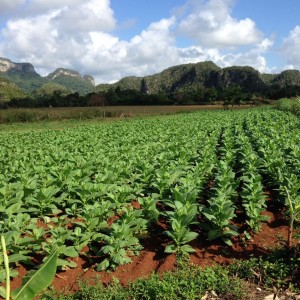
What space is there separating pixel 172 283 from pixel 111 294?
28.8 inches

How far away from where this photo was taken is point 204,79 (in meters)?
147

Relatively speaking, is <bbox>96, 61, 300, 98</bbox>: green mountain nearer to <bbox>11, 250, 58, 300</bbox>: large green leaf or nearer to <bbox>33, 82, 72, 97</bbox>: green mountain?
<bbox>33, 82, 72, 97</bbox>: green mountain

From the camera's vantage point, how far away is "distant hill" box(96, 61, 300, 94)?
436ft

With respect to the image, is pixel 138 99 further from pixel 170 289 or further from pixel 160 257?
pixel 170 289

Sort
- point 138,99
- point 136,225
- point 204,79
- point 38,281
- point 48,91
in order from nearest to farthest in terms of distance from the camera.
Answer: point 38,281
point 136,225
point 138,99
point 48,91
point 204,79

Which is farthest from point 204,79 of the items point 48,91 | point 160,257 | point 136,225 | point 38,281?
point 38,281

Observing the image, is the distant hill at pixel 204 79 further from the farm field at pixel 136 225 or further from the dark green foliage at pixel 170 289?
the dark green foliage at pixel 170 289

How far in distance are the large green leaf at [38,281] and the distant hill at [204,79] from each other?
126790 millimetres

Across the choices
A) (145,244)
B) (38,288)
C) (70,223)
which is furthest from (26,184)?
A: (38,288)

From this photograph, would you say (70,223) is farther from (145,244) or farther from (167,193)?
(167,193)

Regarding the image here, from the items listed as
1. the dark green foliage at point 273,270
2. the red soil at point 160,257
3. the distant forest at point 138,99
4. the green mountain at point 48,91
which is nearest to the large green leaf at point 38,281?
the red soil at point 160,257

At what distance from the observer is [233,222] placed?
6.37 m

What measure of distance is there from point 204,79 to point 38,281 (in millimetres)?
149719

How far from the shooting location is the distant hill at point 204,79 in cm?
13300
